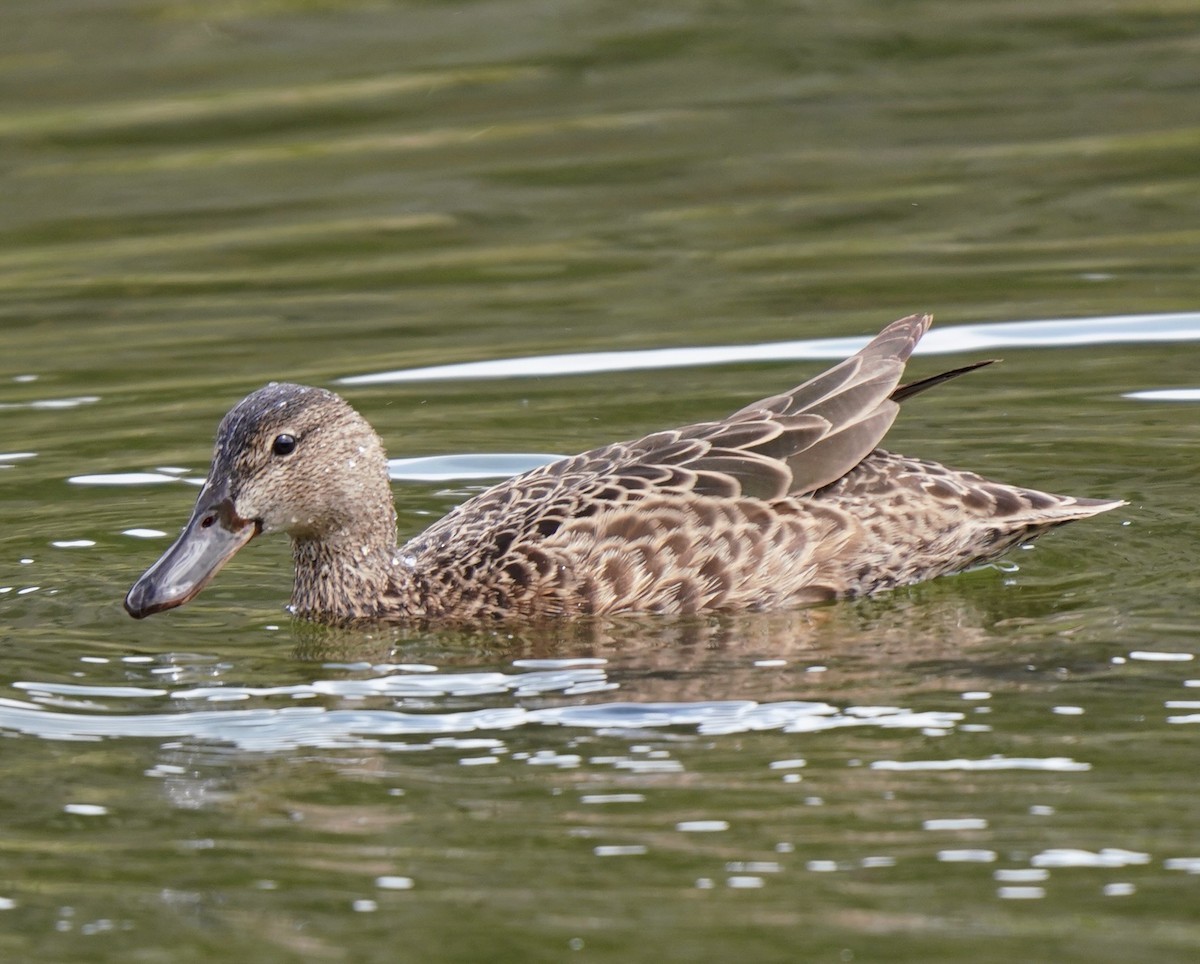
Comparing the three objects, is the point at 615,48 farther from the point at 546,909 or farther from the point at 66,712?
the point at 546,909

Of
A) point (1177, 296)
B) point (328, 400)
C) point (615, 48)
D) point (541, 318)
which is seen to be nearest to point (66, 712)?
point (328, 400)

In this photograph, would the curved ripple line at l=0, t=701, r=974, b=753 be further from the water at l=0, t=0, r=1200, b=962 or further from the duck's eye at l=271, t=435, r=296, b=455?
the duck's eye at l=271, t=435, r=296, b=455

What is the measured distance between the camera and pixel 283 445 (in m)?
8.08

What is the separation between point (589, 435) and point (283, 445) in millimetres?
2573

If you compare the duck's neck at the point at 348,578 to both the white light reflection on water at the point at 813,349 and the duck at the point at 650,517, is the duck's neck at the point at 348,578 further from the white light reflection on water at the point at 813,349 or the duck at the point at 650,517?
the white light reflection on water at the point at 813,349

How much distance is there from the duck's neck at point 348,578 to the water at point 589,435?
160 mm

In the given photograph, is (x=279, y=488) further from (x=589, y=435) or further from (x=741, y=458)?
(x=589, y=435)

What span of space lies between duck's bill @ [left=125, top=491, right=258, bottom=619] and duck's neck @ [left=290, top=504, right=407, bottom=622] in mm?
332

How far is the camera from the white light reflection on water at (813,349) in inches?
446

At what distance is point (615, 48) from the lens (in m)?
17.1

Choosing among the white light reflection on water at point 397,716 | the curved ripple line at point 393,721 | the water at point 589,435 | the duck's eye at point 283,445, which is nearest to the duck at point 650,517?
the duck's eye at point 283,445

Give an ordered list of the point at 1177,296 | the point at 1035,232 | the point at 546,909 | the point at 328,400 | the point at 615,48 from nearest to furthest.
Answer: the point at 546,909
the point at 328,400
the point at 1177,296
the point at 1035,232
the point at 615,48

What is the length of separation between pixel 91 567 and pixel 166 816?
2.71m

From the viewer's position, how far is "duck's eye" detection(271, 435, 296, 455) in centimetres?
805
